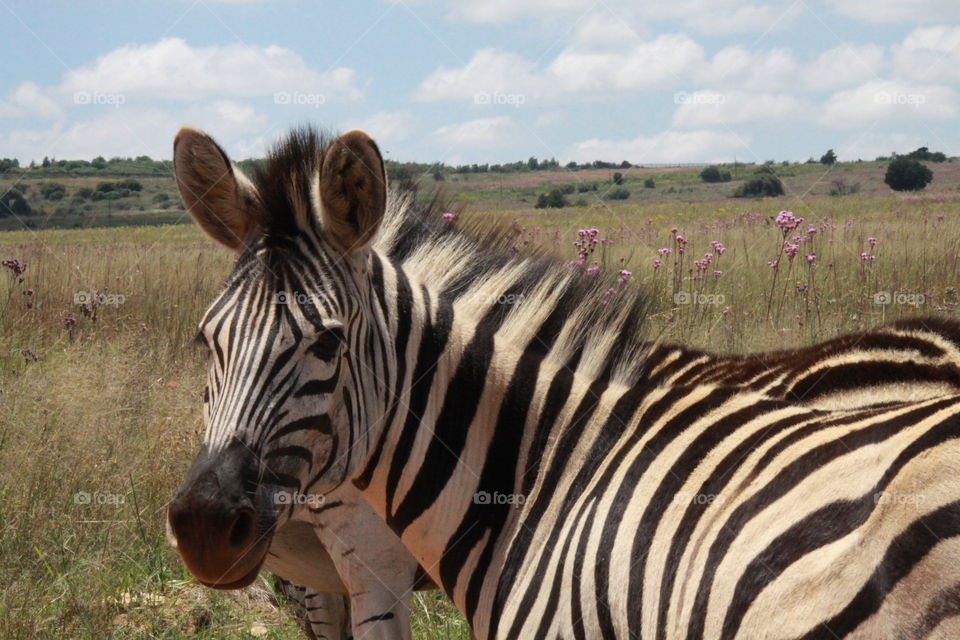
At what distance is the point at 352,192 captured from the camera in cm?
277

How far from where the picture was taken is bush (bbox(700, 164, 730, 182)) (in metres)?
77.0

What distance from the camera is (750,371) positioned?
3434 millimetres

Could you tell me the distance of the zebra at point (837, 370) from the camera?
293cm

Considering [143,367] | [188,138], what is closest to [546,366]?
[188,138]

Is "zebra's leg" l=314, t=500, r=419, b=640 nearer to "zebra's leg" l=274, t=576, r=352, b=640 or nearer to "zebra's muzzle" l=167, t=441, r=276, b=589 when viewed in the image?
"zebra's leg" l=274, t=576, r=352, b=640

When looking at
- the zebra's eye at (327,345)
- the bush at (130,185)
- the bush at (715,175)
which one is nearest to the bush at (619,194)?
the bush at (715,175)

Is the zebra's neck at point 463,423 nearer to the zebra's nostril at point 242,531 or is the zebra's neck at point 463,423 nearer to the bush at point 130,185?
the zebra's nostril at point 242,531

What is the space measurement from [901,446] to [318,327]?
5.31 ft

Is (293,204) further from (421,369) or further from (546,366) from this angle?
(546,366)

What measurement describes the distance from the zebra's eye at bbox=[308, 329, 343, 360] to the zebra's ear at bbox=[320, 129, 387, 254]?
0.34m

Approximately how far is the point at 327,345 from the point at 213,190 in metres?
0.78

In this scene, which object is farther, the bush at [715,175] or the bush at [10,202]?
the bush at [715,175]

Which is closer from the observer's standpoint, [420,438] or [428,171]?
[420,438]

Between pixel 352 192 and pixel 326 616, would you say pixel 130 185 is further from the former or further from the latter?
pixel 352 192
